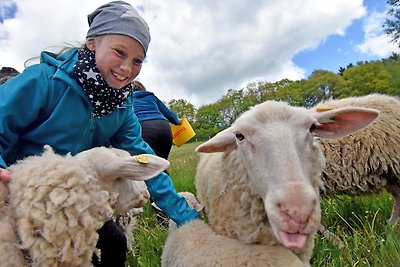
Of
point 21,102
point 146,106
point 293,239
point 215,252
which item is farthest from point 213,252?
point 146,106

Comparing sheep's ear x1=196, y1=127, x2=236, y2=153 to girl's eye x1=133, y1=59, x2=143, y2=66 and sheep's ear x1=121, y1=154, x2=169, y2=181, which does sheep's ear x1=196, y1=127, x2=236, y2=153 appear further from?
girl's eye x1=133, y1=59, x2=143, y2=66

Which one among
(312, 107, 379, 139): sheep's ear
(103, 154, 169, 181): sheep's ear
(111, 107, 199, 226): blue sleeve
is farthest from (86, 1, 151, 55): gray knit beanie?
(312, 107, 379, 139): sheep's ear

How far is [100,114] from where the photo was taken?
2.73m

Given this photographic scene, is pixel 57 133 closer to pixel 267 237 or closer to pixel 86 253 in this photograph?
pixel 86 253

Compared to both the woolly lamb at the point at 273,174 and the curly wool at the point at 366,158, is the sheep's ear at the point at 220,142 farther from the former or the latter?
the curly wool at the point at 366,158

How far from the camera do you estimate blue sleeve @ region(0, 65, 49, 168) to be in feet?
7.64

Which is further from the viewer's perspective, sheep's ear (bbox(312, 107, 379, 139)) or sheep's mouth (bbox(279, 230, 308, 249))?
sheep's ear (bbox(312, 107, 379, 139))

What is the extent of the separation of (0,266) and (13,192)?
13.9 inches

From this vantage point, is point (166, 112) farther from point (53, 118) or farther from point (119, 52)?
point (53, 118)

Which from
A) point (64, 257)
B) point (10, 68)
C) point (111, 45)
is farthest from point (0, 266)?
point (10, 68)

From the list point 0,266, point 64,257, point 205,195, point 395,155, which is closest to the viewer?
point 0,266

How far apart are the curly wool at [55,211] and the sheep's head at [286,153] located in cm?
82

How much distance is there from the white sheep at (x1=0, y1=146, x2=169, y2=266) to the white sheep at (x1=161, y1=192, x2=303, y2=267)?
59cm

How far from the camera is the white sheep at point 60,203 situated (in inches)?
74.5
